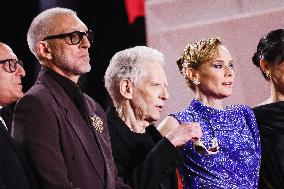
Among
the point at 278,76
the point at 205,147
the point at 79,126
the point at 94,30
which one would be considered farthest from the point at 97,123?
the point at 94,30

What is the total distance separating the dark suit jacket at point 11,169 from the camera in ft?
7.57

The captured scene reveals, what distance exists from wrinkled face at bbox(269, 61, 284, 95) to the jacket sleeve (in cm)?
152

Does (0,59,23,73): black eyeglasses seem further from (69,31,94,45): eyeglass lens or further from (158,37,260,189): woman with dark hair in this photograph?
(158,37,260,189): woman with dark hair

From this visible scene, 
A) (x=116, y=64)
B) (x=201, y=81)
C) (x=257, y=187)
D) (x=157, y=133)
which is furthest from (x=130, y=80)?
(x=257, y=187)

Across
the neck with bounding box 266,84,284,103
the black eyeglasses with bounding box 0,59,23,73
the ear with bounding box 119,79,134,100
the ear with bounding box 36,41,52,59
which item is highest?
the ear with bounding box 36,41,52,59

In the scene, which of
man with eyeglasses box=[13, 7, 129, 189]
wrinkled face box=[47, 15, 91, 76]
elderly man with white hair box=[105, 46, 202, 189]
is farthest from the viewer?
elderly man with white hair box=[105, 46, 202, 189]

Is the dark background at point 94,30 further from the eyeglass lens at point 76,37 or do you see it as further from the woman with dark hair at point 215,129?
the eyeglass lens at point 76,37

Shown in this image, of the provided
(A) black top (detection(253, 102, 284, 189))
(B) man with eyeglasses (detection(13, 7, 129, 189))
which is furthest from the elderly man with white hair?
(A) black top (detection(253, 102, 284, 189))

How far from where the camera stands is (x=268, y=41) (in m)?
3.56

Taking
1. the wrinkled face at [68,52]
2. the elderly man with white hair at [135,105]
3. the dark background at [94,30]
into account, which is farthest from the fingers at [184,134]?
the dark background at [94,30]

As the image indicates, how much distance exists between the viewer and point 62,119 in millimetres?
2506

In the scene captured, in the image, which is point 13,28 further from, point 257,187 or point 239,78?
point 257,187

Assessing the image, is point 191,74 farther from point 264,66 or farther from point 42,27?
point 42,27

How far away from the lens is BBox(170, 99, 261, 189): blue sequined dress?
3.25 meters
